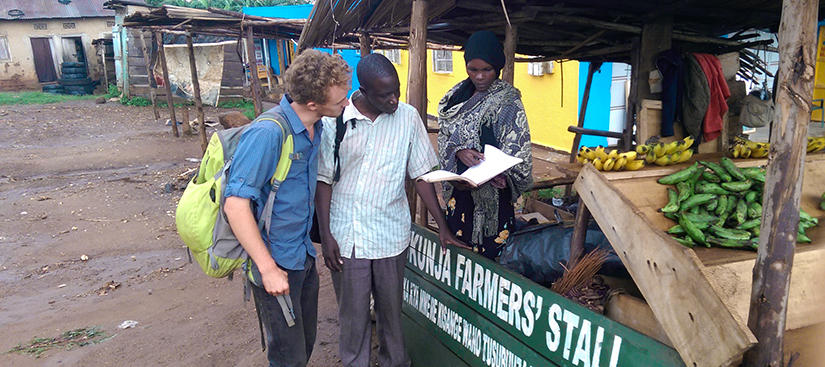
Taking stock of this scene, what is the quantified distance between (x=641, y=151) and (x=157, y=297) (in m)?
4.30

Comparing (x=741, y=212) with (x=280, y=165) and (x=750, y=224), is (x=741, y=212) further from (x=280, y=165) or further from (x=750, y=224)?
(x=280, y=165)

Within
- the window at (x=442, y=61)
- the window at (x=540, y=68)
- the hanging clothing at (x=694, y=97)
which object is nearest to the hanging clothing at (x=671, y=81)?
the hanging clothing at (x=694, y=97)

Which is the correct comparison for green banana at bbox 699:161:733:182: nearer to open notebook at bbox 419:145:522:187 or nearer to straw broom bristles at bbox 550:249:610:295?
straw broom bristles at bbox 550:249:610:295

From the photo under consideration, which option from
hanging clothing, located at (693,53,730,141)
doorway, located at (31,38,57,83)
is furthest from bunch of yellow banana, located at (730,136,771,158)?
doorway, located at (31,38,57,83)

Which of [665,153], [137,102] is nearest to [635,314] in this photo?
[665,153]

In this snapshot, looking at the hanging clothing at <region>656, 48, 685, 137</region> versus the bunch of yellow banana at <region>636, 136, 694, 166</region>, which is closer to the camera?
the bunch of yellow banana at <region>636, 136, 694, 166</region>

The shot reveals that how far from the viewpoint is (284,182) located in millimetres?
2258

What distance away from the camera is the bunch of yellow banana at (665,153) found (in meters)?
2.87

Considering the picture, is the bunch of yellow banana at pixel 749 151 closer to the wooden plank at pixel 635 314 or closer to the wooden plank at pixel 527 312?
the wooden plank at pixel 635 314

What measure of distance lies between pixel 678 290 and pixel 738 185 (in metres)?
1.13

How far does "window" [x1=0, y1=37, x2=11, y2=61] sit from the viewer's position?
2370 centimetres

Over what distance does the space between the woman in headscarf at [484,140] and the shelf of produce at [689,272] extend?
20.8 inches

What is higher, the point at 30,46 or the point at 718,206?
the point at 30,46

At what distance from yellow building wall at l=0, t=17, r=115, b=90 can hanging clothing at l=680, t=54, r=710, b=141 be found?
26756 millimetres
